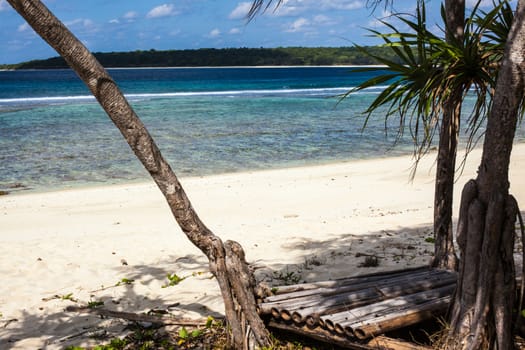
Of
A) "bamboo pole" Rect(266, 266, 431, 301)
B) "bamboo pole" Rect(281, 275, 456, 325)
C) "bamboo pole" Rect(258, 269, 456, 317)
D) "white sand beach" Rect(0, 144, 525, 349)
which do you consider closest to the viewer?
"bamboo pole" Rect(281, 275, 456, 325)

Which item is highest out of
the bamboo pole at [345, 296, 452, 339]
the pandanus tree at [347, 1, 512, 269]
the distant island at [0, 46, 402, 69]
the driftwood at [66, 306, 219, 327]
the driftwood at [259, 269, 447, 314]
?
the distant island at [0, 46, 402, 69]

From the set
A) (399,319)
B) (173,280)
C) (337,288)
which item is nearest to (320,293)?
(337,288)

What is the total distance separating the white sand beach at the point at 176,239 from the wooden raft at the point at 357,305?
3.78 ft

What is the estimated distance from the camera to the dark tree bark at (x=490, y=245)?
338 centimetres

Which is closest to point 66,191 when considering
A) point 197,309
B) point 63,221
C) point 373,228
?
point 63,221

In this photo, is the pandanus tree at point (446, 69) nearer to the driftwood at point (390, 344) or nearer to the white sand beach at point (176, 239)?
the driftwood at point (390, 344)

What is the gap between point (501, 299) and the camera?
353cm

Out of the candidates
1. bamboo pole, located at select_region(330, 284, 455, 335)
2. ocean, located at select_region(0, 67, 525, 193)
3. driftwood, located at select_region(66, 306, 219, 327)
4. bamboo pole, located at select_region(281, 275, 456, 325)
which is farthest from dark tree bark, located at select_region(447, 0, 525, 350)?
ocean, located at select_region(0, 67, 525, 193)

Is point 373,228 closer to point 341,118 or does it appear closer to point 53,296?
point 53,296

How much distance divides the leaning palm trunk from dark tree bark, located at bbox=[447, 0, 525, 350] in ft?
4.49

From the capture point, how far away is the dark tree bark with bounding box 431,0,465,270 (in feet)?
15.3

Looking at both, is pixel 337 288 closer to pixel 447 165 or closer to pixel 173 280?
pixel 447 165

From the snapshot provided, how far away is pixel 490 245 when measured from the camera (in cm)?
350

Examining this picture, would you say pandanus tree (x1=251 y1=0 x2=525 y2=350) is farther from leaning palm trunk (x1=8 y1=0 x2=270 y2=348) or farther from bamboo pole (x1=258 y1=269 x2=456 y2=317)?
leaning palm trunk (x1=8 y1=0 x2=270 y2=348)
